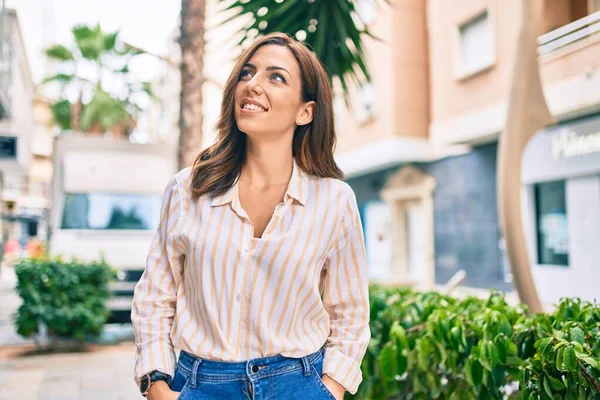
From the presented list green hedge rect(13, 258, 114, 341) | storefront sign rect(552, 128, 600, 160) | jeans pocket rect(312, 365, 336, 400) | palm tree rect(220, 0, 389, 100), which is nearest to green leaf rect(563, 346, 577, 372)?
jeans pocket rect(312, 365, 336, 400)

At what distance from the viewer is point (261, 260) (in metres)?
1.65

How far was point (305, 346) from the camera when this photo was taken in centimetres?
167

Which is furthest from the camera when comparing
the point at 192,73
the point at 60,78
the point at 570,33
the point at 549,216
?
the point at 60,78

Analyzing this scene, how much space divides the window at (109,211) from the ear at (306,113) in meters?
8.65

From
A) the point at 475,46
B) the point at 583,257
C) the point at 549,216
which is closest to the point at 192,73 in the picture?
the point at 583,257

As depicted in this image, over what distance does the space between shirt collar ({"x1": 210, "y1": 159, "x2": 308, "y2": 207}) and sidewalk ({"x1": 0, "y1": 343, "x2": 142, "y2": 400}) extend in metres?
4.38

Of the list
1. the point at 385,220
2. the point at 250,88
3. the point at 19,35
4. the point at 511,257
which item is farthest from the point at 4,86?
the point at 250,88

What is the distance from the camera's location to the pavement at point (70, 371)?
578 centimetres

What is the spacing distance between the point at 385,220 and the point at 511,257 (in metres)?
15.3

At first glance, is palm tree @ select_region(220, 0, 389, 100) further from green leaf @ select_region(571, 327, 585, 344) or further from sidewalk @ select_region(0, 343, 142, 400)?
sidewalk @ select_region(0, 343, 142, 400)

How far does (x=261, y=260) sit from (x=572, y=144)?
7.67 m

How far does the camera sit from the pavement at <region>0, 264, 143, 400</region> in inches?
227

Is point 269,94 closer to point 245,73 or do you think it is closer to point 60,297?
point 245,73

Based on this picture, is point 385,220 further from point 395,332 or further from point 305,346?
point 305,346
